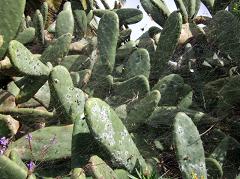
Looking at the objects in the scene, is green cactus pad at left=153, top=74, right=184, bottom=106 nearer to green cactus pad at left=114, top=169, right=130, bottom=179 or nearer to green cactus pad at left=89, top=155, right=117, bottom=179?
green cactus pad at left=114, top=169, right=130, bottom=179

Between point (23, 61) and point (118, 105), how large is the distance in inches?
25.5

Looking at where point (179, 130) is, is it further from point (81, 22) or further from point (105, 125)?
point (81, 22)

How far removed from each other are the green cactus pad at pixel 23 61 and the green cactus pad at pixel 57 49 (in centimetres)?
33

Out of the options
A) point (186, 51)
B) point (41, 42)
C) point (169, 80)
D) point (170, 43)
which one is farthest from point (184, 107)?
point (41, 42)

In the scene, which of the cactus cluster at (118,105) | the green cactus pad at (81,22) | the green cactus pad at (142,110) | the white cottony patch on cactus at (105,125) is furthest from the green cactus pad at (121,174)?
the green cactus pad at (81,22)

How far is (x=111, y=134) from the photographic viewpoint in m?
1.91

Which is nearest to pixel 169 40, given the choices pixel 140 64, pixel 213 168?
pixel 140 64

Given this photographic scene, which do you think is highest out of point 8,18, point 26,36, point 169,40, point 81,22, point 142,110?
point 8,18

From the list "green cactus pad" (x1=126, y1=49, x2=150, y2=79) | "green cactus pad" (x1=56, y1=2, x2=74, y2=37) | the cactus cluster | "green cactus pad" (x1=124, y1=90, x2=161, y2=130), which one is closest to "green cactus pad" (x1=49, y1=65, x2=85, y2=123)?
the cactus cluster

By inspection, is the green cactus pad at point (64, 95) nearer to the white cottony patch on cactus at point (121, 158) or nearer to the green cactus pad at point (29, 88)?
the green cactus pad at point (29, 88)

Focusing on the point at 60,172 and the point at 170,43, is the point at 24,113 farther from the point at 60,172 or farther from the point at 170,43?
the point at 170,43

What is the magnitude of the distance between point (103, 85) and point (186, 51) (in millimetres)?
804

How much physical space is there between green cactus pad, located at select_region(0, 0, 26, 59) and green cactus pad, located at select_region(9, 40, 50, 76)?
62 mm

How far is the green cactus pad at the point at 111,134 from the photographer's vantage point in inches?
72.7
